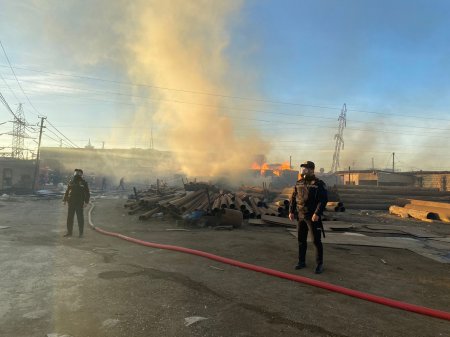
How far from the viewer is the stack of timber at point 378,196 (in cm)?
2006

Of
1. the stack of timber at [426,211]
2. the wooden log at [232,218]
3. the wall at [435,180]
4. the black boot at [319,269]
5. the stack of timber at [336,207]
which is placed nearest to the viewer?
the black boot at [319,269]

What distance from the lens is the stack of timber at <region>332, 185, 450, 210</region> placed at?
65.8 ft

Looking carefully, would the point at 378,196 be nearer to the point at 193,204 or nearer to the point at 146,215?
the point at 193,204

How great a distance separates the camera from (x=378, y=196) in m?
20.5

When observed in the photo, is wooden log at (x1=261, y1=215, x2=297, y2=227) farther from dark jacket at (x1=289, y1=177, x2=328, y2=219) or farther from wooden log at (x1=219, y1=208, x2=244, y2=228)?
dark jacket at (x1=289, y1=177, x2=328, y2=219)

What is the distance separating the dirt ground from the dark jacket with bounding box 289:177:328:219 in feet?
3.30

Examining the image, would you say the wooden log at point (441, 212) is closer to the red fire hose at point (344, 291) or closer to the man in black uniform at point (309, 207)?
the man in black uniform at point (309, 207)

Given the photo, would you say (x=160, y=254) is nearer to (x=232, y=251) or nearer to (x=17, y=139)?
(x=232, y=251)

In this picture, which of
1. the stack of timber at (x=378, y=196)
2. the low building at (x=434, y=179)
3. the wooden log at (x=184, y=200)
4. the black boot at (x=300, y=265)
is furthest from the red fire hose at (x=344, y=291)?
the low building at (x=434, y=179)

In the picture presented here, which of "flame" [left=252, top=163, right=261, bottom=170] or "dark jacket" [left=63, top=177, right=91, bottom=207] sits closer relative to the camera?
"dark jacket" [left=63, top=177, right=91, bottom=207]

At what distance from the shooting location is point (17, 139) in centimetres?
6209

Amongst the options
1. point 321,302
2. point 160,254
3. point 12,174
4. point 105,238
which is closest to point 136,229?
point 105,238

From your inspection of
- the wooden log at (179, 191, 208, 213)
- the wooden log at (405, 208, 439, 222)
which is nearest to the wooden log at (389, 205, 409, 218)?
the wooden log at (405, 208, 439, 222)

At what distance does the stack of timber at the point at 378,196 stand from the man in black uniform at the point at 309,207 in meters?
14.6
